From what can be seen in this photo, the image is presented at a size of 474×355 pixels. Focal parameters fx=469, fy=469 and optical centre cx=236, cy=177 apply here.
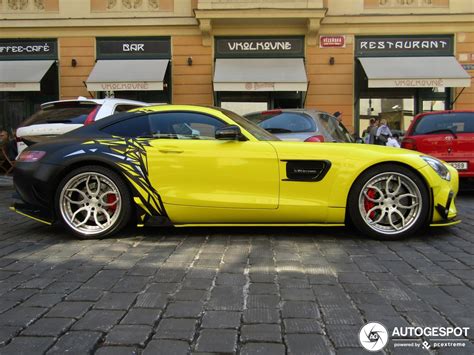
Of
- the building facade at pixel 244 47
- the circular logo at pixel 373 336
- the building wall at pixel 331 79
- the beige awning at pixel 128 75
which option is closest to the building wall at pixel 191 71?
the building facade at pixel 244 47

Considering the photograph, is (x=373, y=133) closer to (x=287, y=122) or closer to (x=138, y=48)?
(x=287, y=122)

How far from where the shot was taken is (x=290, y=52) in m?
14.4

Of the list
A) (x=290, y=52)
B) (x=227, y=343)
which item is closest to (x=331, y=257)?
(x=227, y=343)

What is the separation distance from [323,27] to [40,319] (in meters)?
13.3

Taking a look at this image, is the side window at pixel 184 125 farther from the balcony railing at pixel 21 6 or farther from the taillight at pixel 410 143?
the balcony railing at pixel 21 6

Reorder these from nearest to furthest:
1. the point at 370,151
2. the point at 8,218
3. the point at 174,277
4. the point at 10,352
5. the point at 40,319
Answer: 1. the point at 10,352
2. the point at 40,319
3. the point at 174,277
4. the point at 370,151
5. the point at 8,218

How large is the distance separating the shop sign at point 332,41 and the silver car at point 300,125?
25.6ft

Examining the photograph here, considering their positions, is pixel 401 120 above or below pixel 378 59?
below

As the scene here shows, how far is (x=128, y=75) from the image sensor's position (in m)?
13.6

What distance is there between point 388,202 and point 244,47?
423 inches

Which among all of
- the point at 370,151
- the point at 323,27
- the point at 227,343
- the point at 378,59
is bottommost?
the point at 227,343

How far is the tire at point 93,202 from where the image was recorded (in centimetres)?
466

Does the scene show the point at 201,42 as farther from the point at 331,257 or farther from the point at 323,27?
the point at 331,257

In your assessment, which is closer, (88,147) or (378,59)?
(88,147)
